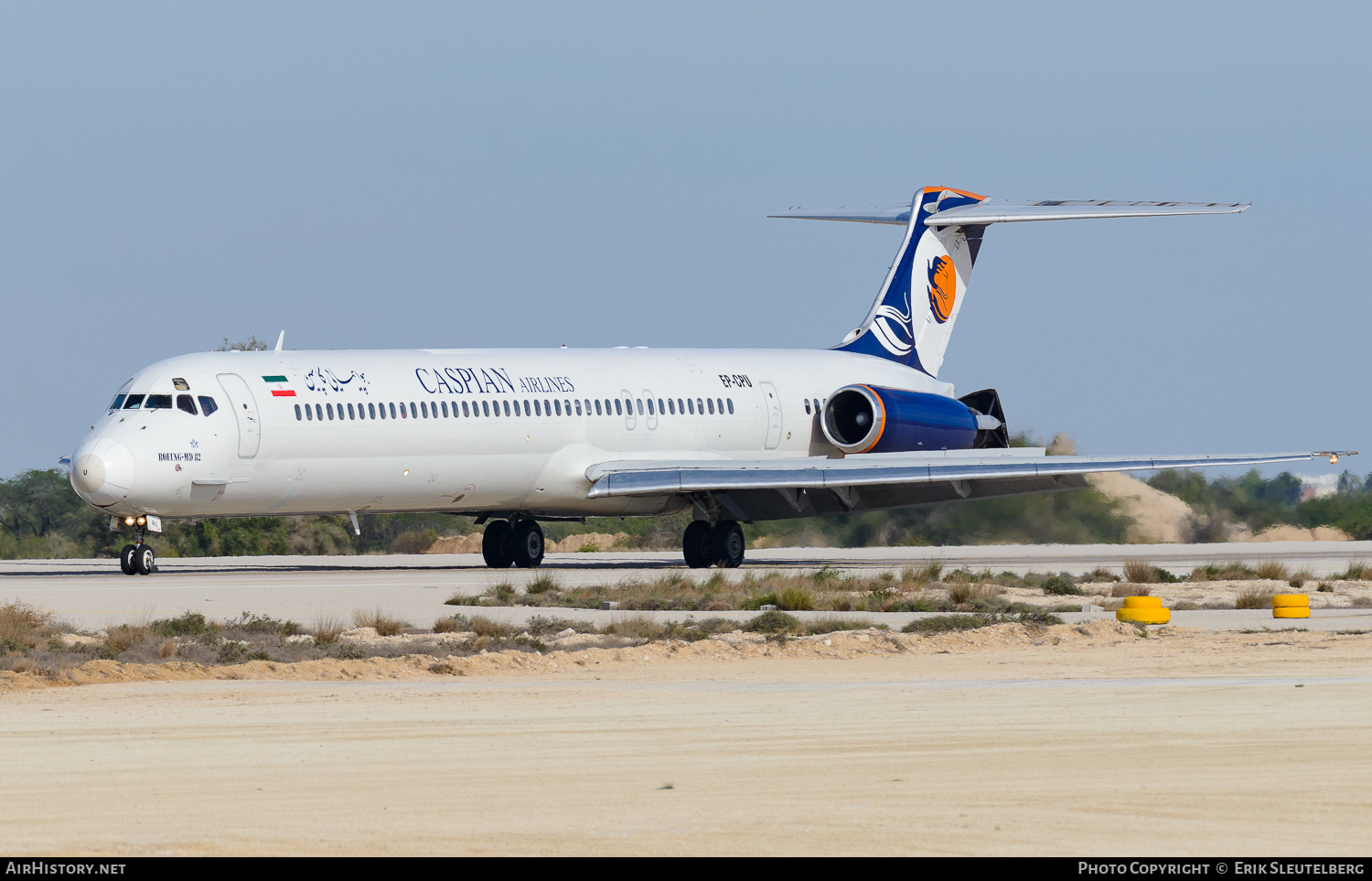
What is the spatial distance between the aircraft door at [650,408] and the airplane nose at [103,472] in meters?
10.00

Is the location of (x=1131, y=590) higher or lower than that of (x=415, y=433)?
lower

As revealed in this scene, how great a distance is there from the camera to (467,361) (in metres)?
33.8

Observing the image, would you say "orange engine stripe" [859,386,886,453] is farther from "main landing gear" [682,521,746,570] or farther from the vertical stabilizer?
"main landing gear" [682,521,746,570]

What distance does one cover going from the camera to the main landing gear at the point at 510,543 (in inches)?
1416

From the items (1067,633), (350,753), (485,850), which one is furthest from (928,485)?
(485,850)

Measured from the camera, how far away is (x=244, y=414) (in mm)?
30188

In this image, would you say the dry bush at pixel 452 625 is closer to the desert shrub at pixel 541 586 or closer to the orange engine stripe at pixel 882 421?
the desert shrub at pixel 541 586

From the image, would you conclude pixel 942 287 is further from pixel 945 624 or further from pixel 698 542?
pixel 945 624

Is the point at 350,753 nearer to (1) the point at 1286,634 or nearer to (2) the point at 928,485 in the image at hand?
(1) the point at 1286,634

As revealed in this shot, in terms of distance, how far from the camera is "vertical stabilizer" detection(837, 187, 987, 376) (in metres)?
41.8

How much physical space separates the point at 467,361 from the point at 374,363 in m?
1.88

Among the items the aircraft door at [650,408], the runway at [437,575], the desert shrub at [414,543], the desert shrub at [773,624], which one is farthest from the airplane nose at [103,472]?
the desert shrub at [414,543]

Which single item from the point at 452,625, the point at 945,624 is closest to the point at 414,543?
the point at 452,625

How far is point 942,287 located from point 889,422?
198 inches
